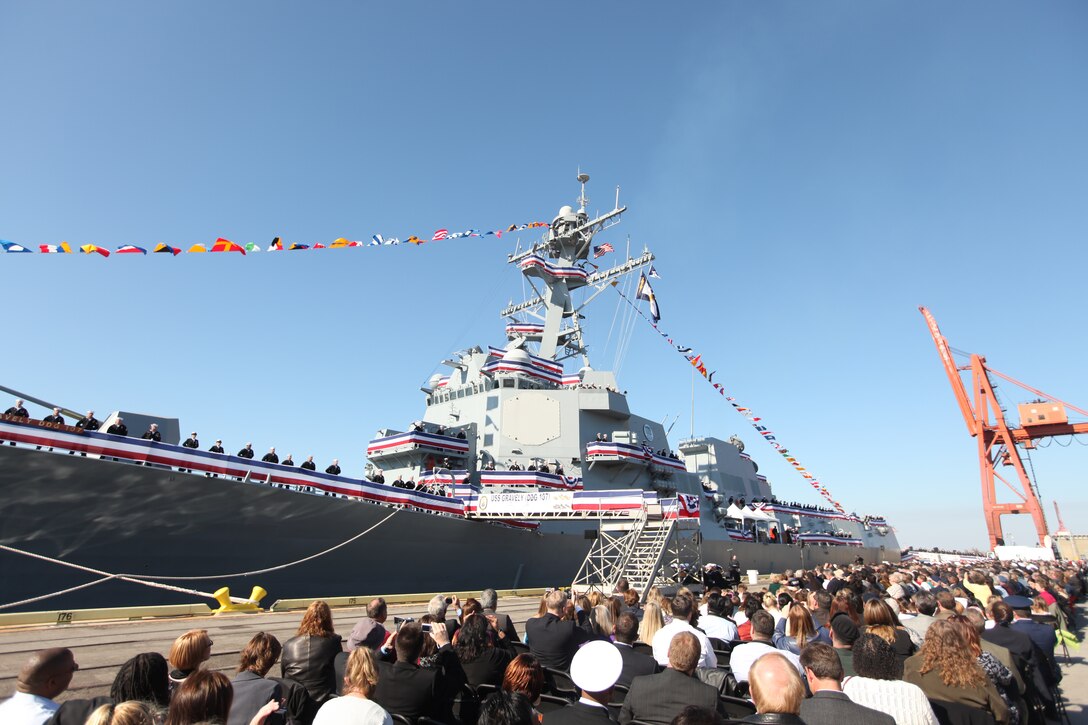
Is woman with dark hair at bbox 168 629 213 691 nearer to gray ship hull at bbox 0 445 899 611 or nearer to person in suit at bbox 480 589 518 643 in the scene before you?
person in suit at bbox 480 589 518 643

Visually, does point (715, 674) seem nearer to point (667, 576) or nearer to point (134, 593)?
point (134, 593)

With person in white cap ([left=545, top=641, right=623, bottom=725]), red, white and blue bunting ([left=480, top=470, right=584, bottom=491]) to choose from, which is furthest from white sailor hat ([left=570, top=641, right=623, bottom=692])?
red, white and blue bunting ([left=480, top=470, right=584, bottom=491])

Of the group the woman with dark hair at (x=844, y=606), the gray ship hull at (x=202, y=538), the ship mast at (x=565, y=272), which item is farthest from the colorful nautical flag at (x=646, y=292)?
the woman with dark hair at (x=844, y=606)

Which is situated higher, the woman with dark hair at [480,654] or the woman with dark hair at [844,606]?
the woman with dark hair at [844,606]

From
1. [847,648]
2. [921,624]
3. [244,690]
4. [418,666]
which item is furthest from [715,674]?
[921,624]

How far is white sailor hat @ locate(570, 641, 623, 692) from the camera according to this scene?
2.93 m

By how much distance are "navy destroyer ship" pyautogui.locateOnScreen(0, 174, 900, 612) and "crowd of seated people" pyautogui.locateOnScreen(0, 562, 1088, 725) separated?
6.30 m

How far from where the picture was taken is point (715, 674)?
409 centimetres

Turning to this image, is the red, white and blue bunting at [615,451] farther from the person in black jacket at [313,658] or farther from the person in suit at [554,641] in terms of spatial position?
the person in black jacket at [313,658]

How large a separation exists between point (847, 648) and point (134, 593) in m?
12.9

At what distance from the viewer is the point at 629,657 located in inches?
161

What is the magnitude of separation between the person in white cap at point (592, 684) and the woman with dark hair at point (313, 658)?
1.83 metres

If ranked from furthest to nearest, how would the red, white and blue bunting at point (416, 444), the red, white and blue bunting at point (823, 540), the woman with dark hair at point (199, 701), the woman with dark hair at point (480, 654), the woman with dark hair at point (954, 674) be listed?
1. the red, white and blue bunting at point (823, 540)
2. the red, white and blue bunting at point (416, 444)
3. the woman with dark hair at point (480, 654)
4. the woman with dark hair at point (954, 674)
5. the woman with dark hair at point (199, 701)

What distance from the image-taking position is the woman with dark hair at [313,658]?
3.91 m
